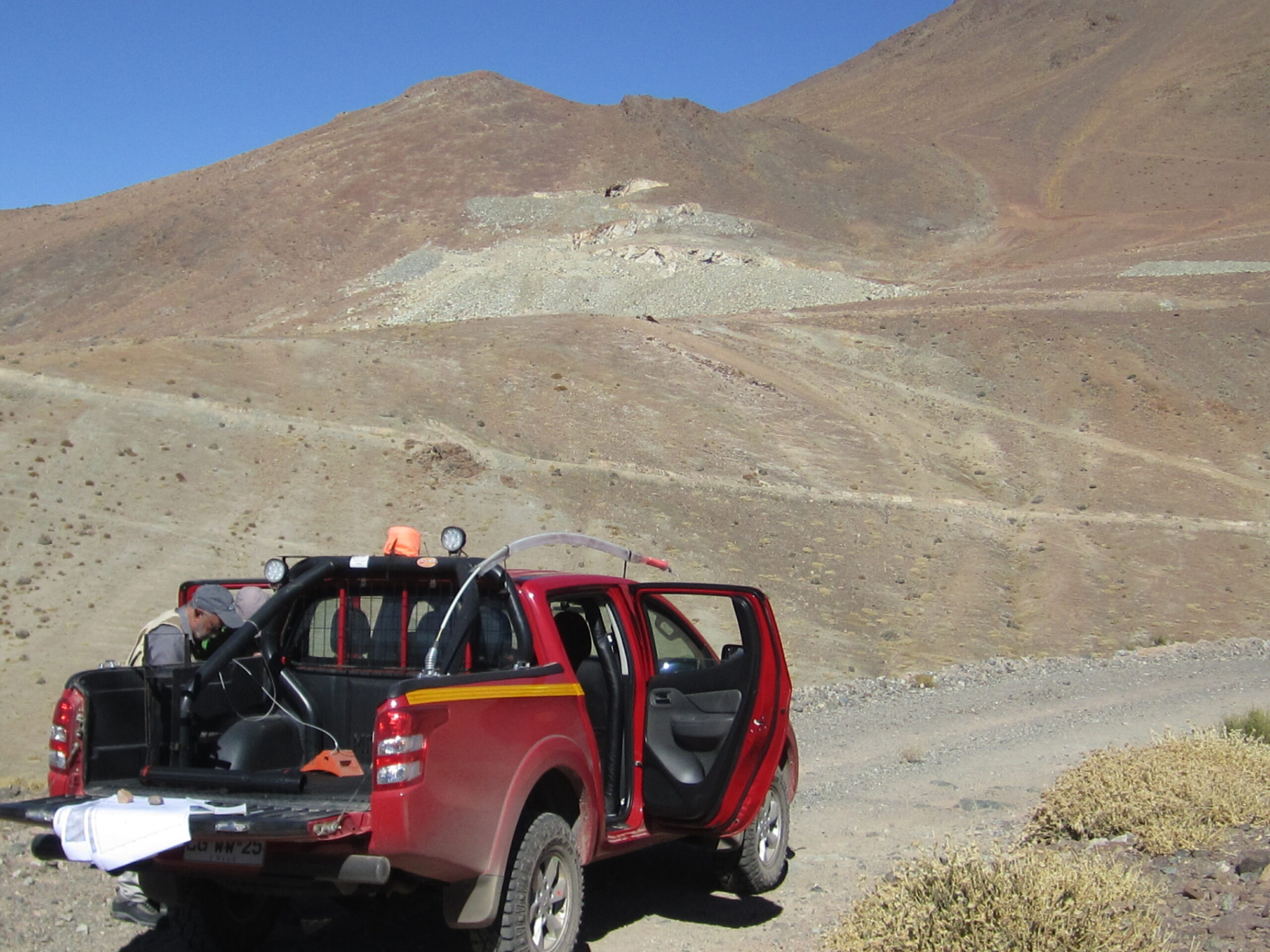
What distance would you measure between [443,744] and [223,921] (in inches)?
76.5

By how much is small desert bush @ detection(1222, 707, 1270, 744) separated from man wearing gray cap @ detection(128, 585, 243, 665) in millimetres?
6485

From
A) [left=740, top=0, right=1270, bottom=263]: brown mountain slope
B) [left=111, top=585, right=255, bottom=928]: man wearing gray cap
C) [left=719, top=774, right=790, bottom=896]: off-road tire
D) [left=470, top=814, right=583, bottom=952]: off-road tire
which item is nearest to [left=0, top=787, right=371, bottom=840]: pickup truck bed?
[left=470, top=814, right=583, bottom=952]: off-road tire

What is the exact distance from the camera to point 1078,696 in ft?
43.5

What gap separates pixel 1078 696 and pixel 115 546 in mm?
17145

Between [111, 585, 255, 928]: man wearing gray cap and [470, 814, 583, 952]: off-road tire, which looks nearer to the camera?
[470, 814, 583, 952]: off-road tire

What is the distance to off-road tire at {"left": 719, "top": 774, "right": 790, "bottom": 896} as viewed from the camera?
6.26m

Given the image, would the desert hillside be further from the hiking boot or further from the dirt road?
the hiking boot

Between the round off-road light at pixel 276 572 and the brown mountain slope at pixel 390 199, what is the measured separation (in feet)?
181

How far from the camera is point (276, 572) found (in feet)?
17.4

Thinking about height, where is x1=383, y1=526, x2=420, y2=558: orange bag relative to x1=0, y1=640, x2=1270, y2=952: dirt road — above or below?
above

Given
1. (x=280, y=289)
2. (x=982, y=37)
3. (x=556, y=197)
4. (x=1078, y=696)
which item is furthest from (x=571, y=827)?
(x=982, y=37)

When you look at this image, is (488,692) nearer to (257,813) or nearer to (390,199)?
(257,813)

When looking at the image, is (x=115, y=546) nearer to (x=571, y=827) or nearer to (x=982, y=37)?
(x=571, y=827)

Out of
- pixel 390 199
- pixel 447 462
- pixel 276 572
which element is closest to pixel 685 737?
pixel 276 572
